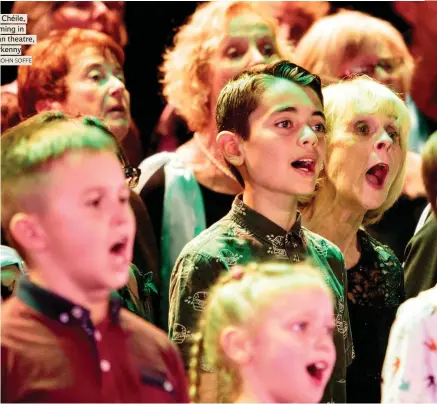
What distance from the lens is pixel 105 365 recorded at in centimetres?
154

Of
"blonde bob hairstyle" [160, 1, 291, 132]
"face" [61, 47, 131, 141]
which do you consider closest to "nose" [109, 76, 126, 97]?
"face" [61, 47, 131, 141]

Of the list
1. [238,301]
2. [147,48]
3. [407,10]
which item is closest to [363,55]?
[407,10]

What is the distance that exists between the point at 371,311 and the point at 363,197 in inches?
9.9

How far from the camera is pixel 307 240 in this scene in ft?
6.72

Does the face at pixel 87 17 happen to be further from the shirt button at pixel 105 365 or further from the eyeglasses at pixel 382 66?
the shirt button at pixel 105 365

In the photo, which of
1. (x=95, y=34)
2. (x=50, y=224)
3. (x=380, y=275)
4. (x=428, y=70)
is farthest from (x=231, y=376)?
(x=428, y=70)

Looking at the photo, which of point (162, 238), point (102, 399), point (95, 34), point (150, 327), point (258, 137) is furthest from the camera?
point (95, 34)

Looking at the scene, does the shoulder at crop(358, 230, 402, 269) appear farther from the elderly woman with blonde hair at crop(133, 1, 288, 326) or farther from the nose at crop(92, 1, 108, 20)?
the nose at crop(92, 1, 108, 20)

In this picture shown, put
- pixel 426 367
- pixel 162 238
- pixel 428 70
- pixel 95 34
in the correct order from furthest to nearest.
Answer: pixel 428 70
pixel 95 34
pixel 162 238
pixel 426 367

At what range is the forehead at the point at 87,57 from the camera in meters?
2.58

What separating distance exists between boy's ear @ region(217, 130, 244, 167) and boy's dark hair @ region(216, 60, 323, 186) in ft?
0.04

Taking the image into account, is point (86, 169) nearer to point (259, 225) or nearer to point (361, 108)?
point (259, 225)

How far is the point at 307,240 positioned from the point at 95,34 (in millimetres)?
928

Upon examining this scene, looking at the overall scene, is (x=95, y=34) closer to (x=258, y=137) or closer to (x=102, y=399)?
(x=258, y=137)
